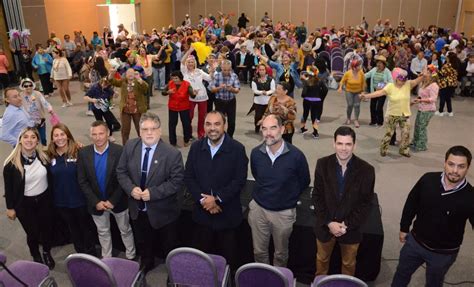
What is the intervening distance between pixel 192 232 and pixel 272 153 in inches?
49.2

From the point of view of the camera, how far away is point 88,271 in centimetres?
278

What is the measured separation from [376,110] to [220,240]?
5787 mm

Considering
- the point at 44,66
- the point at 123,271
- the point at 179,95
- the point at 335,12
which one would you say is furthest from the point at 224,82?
the point at 335,12

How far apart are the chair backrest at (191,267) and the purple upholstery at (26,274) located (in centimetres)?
95

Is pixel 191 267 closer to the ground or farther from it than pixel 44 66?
closer to the ground

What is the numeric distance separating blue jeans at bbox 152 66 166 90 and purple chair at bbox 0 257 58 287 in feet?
30.0

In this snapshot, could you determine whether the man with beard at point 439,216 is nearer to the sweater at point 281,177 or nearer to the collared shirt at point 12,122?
the sweater at point 281,177

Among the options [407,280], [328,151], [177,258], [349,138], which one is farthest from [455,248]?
[328,151]

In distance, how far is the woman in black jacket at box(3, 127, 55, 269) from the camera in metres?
3.62

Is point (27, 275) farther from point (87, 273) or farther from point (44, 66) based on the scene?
point (44, 66)

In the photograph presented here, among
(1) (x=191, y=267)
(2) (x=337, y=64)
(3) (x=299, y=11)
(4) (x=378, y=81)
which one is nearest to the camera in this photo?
(1) (x=191, y=267)

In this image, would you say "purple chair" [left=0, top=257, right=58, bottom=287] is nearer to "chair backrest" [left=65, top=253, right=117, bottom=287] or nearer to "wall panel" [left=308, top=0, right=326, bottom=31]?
"chair backrest" [left=65, top=253, right=117, bottom=287]

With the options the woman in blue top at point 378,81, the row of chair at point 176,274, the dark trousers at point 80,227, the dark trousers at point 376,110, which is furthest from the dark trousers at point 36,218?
the dark trousers at point 376,110

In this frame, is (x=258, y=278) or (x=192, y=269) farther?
(x=192, y=269)
